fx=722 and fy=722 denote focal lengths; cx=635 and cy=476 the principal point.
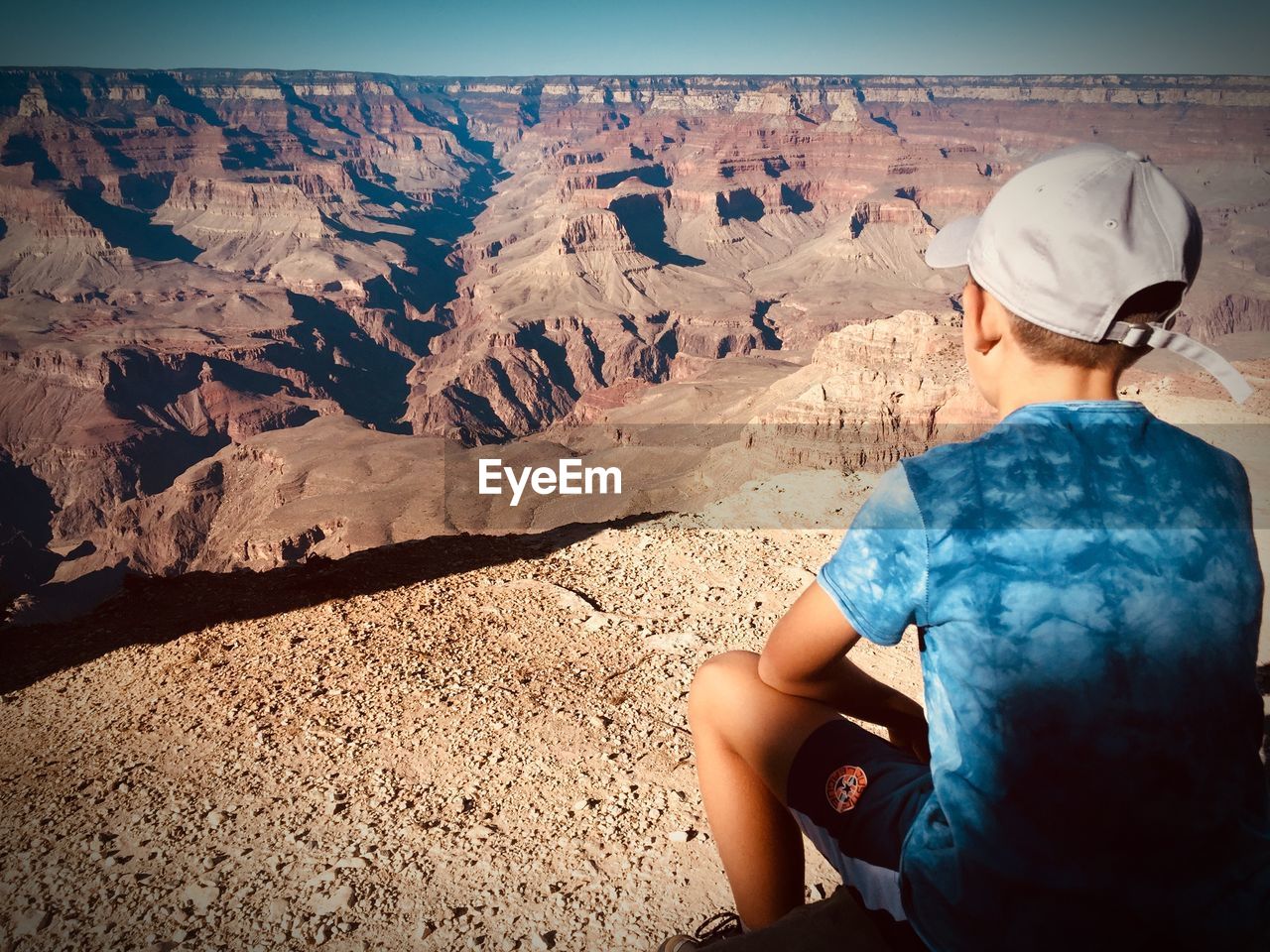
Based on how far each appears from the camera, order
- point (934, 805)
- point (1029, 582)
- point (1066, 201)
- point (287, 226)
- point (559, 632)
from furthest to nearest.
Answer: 1. point (287, 226)
2. point (559, 632)
3. point (934, 805)
4. point (1066, 201)
5. point (1029, 582)

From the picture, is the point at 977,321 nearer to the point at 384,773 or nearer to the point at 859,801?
the point at 859,801

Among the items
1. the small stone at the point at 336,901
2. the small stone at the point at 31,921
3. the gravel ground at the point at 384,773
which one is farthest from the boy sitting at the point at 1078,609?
the small stone at the point at 31,921

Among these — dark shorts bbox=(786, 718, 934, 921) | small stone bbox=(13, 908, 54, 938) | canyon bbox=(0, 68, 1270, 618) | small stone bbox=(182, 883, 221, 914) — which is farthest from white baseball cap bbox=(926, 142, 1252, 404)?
small stone bbox=(13, 908, 54, 938)

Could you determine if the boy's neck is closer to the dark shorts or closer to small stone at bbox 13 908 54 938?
the dark shorts

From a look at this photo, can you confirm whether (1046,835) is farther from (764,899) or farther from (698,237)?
(698,237)

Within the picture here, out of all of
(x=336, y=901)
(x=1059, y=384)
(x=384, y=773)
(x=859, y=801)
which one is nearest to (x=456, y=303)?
(x=384, y=773)

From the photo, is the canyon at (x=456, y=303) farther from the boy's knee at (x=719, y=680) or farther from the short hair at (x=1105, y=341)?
the boy's knee at (x=719, y=680)

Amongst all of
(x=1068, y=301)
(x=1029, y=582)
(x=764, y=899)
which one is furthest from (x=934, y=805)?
(x=1068, y=301)
